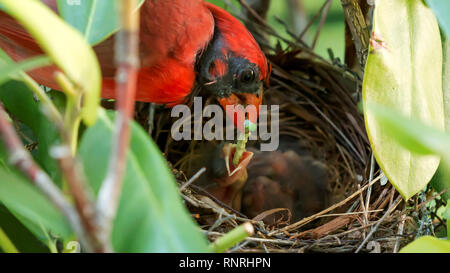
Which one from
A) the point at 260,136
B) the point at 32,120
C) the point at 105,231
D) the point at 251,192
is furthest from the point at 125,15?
the point at 260,136

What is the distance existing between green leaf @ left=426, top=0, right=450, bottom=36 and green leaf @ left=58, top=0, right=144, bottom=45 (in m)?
0.51

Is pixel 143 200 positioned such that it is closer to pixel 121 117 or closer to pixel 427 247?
pixel 121 117

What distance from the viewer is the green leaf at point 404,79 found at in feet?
3.09

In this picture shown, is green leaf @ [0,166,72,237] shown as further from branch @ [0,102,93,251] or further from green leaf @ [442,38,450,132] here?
green leaf @ [442,38,450,132]

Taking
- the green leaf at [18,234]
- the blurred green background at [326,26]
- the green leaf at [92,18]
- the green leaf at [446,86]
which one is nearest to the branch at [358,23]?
the green leaf at [446,86]

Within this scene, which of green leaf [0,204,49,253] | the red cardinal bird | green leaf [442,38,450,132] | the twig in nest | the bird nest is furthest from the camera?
the bird nest

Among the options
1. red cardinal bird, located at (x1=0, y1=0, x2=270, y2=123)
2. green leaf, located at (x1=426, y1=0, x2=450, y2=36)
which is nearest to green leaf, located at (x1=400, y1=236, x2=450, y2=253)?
green leaf, located at (x1=426, y1=0, x2=450, y2=36)

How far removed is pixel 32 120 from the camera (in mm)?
1018

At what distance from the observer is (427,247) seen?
2.50 feet

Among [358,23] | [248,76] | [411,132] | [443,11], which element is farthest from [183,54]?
[411,132]

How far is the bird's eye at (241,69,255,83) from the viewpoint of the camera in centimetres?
161

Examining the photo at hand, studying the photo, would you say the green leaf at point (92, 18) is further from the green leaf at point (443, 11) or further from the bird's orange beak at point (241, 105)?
the bird's orange beak at point (241, 105)

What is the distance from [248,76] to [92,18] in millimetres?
867
